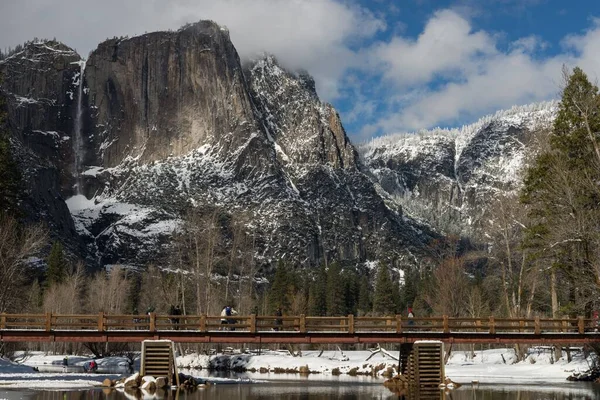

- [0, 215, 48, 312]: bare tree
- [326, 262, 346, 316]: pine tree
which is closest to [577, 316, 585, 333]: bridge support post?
[0, 215, 48, 312]: bare tree

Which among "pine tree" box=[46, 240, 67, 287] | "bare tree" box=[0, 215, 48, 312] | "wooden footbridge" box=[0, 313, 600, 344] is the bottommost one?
"wooden footbridge" box=[0, 313, 600, 344]

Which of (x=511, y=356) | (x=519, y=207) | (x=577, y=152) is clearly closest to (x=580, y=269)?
(x=577, y=152)

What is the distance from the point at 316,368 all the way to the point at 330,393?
29.9 meters

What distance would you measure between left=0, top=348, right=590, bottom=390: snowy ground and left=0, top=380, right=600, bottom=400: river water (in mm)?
4255

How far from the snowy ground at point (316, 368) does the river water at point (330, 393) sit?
425 cm

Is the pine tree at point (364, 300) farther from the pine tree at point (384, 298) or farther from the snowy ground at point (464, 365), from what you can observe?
the snowy ground at point (464, 365)

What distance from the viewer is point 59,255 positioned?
124 m

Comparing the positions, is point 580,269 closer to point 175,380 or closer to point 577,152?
point 577,152

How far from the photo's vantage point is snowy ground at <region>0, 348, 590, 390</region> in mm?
48375

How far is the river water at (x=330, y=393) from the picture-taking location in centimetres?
3566

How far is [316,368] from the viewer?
7012cm

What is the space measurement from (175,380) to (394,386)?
507 inches

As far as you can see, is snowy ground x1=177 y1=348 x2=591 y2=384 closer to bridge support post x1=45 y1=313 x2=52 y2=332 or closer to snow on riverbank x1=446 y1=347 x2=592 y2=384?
snow on riverbank x1=446 y1=347 x2=592 y2=384

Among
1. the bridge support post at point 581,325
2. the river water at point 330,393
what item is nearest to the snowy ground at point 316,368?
the river water at point 330,393
